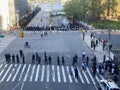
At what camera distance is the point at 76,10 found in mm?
95062

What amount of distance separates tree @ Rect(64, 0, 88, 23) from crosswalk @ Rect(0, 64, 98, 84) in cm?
5383

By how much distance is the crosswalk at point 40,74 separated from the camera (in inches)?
1389

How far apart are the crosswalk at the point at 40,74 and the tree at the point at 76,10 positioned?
5383 cm

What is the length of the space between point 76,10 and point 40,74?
58774 millimetres

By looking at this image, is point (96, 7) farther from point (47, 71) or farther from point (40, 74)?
point (40, 74)

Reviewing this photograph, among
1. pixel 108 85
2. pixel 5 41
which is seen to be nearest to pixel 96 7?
pixel 5 41

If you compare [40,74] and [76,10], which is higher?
[76,10]

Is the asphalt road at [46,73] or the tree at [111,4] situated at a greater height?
the tree at [111,4]

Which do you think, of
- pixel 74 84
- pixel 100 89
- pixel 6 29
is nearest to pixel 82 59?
pixel 74 84

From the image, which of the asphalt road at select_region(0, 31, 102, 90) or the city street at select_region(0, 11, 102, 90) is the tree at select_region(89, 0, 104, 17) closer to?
the city street at select_region(0, 11, 102, 90)

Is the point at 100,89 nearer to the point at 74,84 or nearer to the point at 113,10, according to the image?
the point at 74,84

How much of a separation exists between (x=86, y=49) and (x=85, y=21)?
46.3m

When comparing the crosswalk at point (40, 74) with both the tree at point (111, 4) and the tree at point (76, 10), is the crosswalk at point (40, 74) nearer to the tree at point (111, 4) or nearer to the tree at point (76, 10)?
the tree at point (76, 10)

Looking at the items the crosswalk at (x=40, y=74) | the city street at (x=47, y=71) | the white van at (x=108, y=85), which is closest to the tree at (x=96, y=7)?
the city street at (x=47, y=71)
